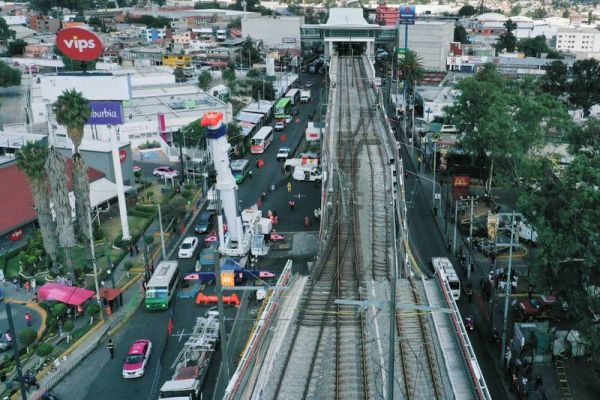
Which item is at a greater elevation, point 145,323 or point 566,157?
point 566,157

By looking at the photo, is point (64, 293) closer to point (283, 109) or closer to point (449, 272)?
point (449, 272)

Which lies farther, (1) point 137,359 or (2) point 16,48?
(2) point 16,48

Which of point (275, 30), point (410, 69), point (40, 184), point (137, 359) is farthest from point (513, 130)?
point (275, 30)

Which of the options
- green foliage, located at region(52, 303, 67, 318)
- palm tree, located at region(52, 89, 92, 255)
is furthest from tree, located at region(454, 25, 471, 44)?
green foliage, located at region(52, 303, 67, 318)

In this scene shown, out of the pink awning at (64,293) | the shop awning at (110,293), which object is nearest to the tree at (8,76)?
the pink awning at (64,293)

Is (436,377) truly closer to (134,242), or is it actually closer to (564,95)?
(134,242)

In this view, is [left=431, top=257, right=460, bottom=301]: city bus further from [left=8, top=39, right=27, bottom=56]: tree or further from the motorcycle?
[left=8, top=39, right=27, bottom=56]: tree

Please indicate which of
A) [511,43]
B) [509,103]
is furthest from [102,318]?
[511,43]
